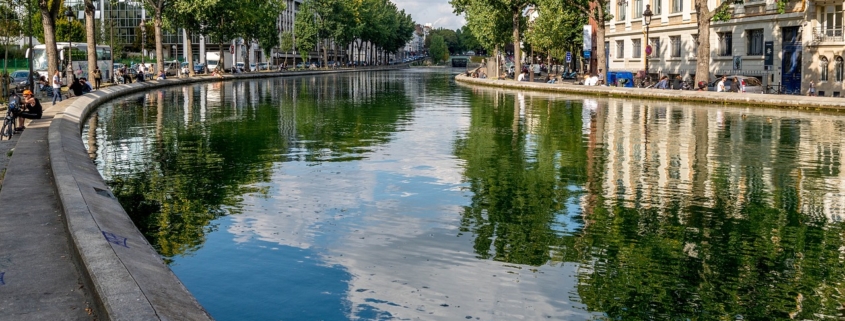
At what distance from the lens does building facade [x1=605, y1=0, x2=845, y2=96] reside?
51.0 m

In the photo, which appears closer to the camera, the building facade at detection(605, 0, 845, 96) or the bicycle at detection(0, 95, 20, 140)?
the bicycle at detection(0, 95, 20, 140)

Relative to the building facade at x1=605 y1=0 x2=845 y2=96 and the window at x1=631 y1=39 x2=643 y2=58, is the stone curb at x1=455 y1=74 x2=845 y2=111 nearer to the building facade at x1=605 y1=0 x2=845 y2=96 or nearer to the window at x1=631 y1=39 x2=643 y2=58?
the building facade at x1=605 y1=0 x2=845 y2=96

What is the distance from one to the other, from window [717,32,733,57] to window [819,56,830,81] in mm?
8678

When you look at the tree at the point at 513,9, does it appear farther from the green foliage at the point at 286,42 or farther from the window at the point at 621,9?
the green foliage at the point at 286,42

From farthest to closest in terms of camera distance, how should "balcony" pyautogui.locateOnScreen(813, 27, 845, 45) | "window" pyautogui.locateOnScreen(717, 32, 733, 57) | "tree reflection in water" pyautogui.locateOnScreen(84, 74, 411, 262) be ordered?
"window" pyautogui.locateOnScreen(717, 32, 733, 57)
"balcony" pyautogui.locateOnScreen(813, 27, 845, 45)
"tree reflection in water" pyautogui.locateOnScreen(84, 74, 411, 262)

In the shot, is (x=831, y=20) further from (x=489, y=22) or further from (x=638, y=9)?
(x=489, y=22)

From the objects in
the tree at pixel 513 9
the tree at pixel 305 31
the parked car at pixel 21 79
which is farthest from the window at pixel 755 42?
the tree at pixel 305 31

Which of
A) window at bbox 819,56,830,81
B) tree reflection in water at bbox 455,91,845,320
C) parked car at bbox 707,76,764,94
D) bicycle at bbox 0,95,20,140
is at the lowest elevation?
tree reflection in water at bbox 455,91,845,320

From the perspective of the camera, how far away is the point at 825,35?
167ft

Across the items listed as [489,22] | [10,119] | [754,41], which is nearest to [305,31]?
[489,22]

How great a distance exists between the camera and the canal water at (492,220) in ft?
31.1

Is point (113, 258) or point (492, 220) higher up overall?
point (113, 258)

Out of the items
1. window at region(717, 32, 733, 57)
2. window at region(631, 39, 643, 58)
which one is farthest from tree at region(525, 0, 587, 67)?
window at region(717, 32, 733, 57)

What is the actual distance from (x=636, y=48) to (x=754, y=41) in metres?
16.8
